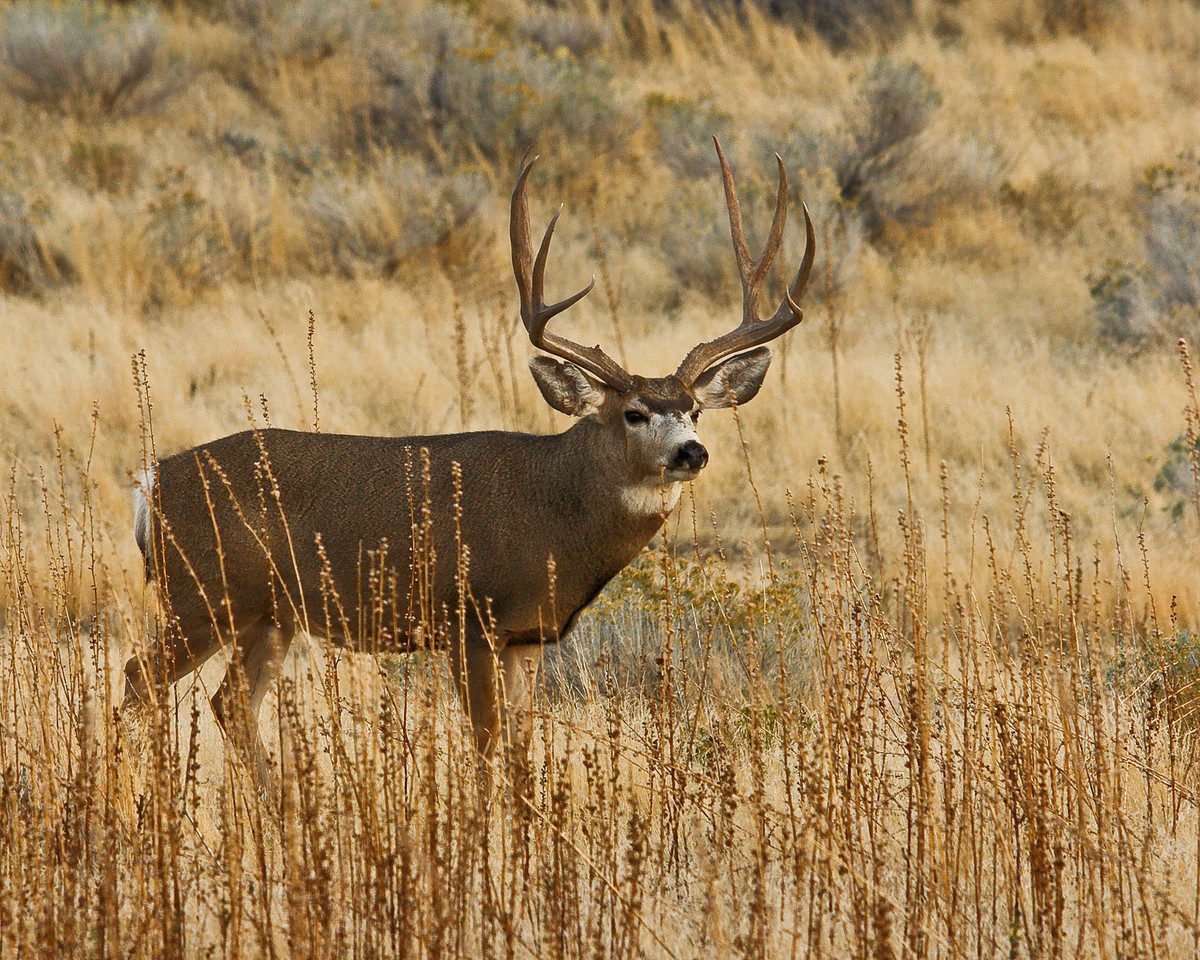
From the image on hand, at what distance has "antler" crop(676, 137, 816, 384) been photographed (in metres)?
6.23

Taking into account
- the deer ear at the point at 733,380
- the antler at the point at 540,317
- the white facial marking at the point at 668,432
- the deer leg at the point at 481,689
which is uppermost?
the antler at the point at 540,317

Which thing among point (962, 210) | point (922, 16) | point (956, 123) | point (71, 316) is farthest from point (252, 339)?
point (922, 16)

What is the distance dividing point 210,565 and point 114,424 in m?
4.95

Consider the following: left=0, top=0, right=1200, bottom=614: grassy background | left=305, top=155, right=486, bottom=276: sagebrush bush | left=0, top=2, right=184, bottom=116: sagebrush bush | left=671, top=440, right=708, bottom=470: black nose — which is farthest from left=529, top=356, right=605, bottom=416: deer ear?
left=0, top=2, right=184, bottom=116: sagebrush bush

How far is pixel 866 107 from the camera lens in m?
17.7

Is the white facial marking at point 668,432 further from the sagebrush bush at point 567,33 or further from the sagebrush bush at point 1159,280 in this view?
the sagebrush bush at point 567,33

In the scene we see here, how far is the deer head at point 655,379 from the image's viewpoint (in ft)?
19.3

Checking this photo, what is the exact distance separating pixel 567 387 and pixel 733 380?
0.70 meters

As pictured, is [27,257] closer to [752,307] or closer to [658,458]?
[752,307]

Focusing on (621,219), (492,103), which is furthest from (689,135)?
(492,103)

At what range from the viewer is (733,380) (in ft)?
21.3

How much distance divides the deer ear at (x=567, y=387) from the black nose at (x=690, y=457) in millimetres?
595

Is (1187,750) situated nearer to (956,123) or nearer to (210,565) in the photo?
(210,565)

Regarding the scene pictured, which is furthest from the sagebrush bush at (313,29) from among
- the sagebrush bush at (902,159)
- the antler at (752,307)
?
the antler at (752,307)
